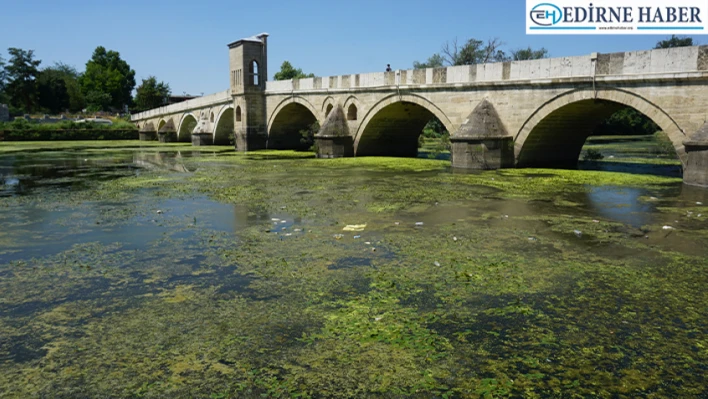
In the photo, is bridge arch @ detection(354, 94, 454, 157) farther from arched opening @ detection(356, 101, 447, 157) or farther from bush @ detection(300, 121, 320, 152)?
bush @ detection(300, 121, 320, 152)

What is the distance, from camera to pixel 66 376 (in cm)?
359

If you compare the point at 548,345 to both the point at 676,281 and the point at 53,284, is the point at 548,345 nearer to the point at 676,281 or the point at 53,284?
the point at 676,281

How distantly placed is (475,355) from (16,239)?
21.4 feet

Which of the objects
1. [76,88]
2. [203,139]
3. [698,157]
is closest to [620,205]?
[698,157]

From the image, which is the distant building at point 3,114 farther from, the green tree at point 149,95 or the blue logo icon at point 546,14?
the blue logo icon at point 546,14

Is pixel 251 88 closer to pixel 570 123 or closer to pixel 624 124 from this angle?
pixel 570 123

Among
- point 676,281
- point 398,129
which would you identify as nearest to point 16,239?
point 676,281

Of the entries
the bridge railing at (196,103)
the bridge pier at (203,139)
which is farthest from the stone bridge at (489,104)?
the bridge pier at (203,139)

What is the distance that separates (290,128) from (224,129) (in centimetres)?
764

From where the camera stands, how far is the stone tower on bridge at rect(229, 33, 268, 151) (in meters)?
29.3

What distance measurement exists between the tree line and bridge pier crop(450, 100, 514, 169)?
57.8 meters

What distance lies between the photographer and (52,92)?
69625 mm

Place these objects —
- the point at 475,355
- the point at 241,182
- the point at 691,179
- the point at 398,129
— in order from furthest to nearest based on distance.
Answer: the point at 398,129, the point at 241,182, the point at 691,179, the point at 475,355

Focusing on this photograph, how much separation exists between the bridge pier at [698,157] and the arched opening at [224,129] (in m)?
27.0
